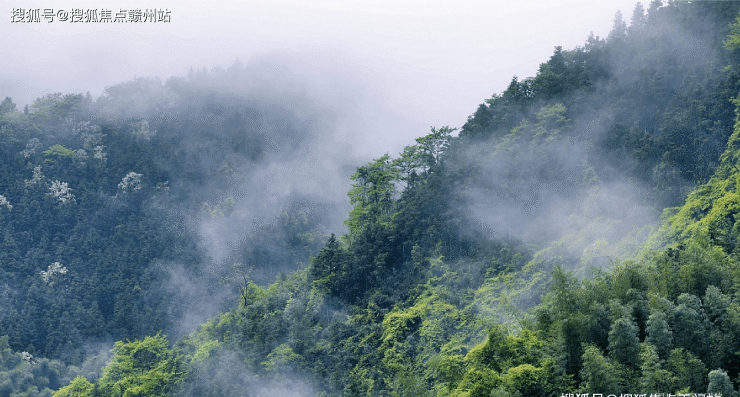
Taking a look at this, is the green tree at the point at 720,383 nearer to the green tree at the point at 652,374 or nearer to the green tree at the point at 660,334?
the green tree at the point at 652,374

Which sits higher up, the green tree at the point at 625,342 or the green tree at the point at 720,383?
the green tree at the point at 625,342

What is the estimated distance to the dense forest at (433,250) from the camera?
94.3ft

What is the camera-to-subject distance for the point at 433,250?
145 feet

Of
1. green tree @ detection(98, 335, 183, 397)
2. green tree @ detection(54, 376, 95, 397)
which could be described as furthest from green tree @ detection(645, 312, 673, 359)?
green tree @ detection(54, 376, 95, 397)

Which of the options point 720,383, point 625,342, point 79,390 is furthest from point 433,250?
point 79,390

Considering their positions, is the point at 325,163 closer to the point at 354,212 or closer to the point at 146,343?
the point at 354,212

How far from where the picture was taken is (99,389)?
1868 inches

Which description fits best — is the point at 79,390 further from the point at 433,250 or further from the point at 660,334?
the point at 660,334

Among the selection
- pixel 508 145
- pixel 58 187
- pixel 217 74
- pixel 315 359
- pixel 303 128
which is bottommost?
pixel 315 359

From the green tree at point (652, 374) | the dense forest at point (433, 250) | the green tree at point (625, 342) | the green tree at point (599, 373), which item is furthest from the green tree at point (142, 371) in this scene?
the green tree at point (652, 374)

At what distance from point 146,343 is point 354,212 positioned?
58.8 feet

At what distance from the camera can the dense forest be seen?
1132 inches

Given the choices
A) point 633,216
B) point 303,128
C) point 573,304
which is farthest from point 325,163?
point 573,304

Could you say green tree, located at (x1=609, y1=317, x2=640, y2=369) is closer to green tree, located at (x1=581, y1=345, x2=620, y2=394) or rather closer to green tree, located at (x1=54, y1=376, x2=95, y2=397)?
green tree, located at (x1=581, y1=345, x2=620, y2=394)
